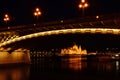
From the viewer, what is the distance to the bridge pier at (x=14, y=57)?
60.4 m

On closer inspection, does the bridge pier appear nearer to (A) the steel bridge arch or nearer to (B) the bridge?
(B) the bridge

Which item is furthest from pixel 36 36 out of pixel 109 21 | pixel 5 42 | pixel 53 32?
pixel 109 21

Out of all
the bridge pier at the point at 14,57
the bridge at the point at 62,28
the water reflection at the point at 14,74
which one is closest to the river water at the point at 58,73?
the water reflection at the point at 14,74

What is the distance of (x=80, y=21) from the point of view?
3988cm

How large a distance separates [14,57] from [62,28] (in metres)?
22.4

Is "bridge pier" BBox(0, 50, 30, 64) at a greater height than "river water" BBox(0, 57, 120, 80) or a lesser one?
greater

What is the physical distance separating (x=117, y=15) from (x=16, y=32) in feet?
75.1

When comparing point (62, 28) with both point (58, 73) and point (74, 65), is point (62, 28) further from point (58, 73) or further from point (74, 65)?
point (74, 65)

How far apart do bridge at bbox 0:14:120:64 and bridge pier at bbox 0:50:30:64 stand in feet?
6.14

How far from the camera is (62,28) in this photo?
44875 millimetres

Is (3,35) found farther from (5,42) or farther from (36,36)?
(36,36)

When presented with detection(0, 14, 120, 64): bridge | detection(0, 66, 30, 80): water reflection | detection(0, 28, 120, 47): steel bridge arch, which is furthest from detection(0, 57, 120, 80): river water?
detection(0, 14, 120, 64): bridge

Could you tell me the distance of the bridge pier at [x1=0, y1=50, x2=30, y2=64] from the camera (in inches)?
2379

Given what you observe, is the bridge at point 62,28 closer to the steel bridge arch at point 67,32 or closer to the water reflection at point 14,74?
the steel bridge arch at point 67,32
